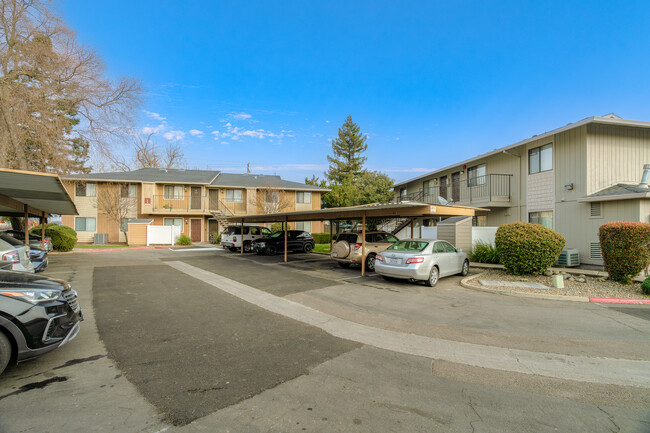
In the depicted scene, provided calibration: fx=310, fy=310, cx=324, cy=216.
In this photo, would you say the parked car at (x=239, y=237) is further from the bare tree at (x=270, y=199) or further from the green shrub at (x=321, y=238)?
the green shrub at (x=321, y=238)

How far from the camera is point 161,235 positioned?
26.0m

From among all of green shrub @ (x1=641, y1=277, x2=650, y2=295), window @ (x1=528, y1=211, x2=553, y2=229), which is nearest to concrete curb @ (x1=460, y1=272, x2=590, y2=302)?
green shrub @ (x1=641, y1=277, x2=650, y2=295)

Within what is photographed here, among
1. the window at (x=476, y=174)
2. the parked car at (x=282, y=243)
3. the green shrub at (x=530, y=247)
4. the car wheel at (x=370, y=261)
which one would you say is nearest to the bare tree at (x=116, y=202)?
the parked car at (x=282, y=243)

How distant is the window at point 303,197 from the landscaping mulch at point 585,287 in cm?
2301

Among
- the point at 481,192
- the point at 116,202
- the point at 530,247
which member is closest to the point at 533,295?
the point at 530,247

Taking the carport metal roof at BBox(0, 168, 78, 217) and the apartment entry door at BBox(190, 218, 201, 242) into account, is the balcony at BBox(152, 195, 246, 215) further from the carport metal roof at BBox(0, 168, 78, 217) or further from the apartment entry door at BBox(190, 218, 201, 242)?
the carport metal roof at BBox(0, 168, 78, 217)

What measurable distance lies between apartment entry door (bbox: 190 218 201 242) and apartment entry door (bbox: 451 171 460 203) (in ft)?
74.7

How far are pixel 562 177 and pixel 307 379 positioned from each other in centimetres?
1506

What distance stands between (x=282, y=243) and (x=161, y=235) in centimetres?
1287

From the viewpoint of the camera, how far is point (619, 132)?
13031 millimetres

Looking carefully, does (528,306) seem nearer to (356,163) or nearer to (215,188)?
(215,188)

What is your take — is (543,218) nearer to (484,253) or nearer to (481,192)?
(484,253)

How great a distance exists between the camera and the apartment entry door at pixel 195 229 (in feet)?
97.4

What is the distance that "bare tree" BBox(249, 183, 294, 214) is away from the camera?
28984 mm
